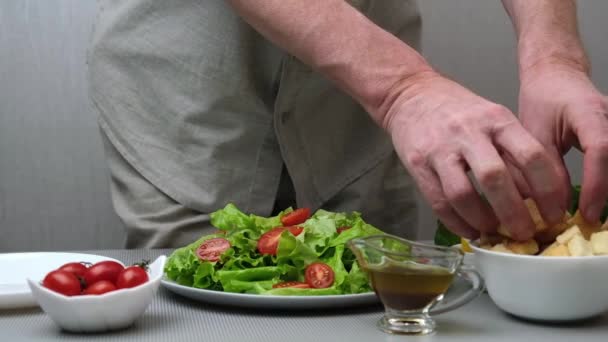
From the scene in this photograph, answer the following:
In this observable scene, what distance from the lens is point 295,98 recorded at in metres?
1.46

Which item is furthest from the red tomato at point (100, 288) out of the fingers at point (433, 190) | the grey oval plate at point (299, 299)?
the fingers at point (433, 190)

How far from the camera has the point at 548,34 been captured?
1.21 metres

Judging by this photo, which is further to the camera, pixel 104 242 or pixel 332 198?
pixel 104 242

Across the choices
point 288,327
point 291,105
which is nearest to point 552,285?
point 288,327

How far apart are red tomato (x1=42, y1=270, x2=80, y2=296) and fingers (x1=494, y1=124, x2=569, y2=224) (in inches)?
17.4

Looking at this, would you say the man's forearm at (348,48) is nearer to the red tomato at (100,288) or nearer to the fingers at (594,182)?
the fingers at (594,182)

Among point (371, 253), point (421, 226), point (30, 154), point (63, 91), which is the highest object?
point (371, 253)

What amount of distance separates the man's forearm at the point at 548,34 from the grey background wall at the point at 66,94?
105cm

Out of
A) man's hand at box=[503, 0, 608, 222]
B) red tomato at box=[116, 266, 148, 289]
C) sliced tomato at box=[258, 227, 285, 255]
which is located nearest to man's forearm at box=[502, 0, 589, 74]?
man's hand at box=[503, 0, 608, 222]

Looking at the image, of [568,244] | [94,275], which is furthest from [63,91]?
[568,244]

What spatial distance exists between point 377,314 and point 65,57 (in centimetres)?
151

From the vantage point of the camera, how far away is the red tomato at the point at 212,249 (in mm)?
1050

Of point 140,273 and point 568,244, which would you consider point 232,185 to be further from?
point 568,244

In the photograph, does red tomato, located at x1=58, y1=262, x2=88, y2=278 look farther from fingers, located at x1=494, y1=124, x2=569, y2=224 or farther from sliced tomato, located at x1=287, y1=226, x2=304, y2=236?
fingers, located at x1=494, y1=124, x2=569, y2=224
